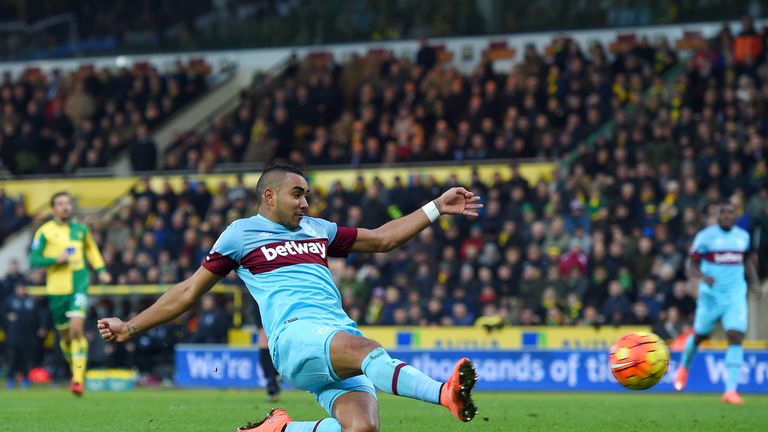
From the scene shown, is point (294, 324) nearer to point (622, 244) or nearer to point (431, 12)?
point (622, 244)

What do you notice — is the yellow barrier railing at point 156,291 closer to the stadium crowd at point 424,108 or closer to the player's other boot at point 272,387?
the stadium crowd at point 424,108

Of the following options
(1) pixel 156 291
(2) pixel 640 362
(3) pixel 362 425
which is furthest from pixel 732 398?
(1) pixel 156 291

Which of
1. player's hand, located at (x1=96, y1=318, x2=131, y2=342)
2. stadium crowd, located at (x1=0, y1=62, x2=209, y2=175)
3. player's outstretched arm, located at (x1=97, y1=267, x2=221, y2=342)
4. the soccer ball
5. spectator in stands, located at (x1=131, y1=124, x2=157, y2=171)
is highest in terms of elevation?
stadium crowd, located at (x1=0, y1=62, x2=209, y2=175)

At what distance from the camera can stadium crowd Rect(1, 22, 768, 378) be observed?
21.4 m

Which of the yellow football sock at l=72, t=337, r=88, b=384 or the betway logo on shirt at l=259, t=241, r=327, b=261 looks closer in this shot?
the betway logo on shirt at l=259, t=241, r=327, b=261

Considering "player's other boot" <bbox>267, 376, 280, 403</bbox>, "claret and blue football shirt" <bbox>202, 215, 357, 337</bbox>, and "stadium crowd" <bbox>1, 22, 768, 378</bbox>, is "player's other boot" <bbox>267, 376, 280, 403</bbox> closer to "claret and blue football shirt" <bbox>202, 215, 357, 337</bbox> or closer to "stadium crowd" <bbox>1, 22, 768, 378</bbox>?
"stadium crowd" <bbox>1, 22, 768, 378</bbox>

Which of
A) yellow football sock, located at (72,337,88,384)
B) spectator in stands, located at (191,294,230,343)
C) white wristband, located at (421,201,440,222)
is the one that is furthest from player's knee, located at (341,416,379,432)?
spectator in stands, located at (191,294,230,343)

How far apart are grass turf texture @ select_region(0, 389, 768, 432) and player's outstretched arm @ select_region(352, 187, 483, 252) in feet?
5.94

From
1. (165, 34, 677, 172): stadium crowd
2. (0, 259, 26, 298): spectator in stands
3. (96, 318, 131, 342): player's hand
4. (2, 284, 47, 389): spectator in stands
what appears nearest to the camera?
(96, 318, 131, 342): player's hand

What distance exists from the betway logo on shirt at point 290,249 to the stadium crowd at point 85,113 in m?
21.7

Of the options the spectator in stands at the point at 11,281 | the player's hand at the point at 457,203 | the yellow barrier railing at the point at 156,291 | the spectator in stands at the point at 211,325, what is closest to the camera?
the player's hand at the point at 457,203

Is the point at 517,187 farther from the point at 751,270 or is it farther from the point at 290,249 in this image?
the point at 290,249

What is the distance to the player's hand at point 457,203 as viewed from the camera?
8.34 m

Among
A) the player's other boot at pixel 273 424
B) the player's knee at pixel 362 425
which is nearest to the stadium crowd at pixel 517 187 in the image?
the player's other boot at pixel 273 424
